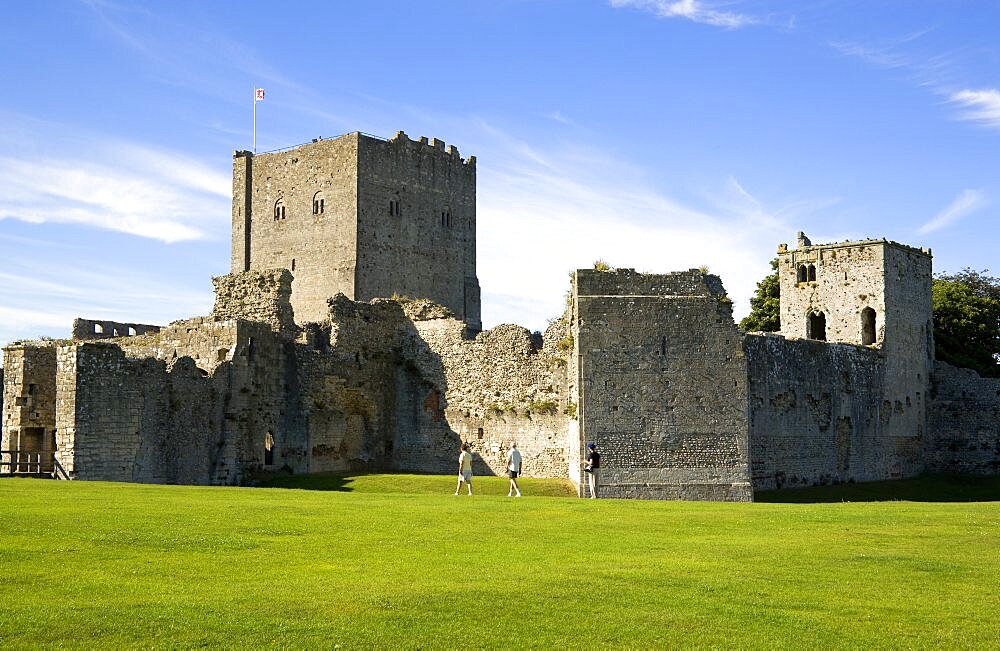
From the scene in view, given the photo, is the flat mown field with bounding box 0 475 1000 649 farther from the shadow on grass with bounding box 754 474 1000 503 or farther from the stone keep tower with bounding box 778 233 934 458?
the stone keep tower with bounding box 778 233 934 458

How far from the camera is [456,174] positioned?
7650cm

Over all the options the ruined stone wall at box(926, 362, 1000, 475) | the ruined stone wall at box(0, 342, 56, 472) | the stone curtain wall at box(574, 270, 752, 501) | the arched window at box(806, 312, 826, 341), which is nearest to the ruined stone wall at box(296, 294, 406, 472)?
the ruined stone wall at box(0, 342, 56, 472)

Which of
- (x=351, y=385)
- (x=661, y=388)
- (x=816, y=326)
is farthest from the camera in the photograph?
(x=816, y=326)

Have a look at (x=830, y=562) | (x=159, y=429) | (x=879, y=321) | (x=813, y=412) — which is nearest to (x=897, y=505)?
(x=830, y=562)

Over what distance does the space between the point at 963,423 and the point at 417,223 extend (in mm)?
37736

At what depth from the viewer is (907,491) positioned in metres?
→ 38.6

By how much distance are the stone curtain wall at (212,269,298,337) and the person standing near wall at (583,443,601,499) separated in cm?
1053

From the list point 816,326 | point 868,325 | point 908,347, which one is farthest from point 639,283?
point 908,347

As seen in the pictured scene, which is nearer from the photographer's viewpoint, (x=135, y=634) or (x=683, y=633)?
(x=135, y=634)

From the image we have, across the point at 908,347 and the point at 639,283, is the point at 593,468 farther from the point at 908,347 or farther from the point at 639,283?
the point at 908,347

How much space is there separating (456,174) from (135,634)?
67.3m

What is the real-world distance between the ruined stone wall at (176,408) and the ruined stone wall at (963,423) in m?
24.5

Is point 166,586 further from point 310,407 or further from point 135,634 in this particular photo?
point 310,407

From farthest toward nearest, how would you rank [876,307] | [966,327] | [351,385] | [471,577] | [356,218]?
[356,218], [966,327], [876,307], [351,385], [471,577]
